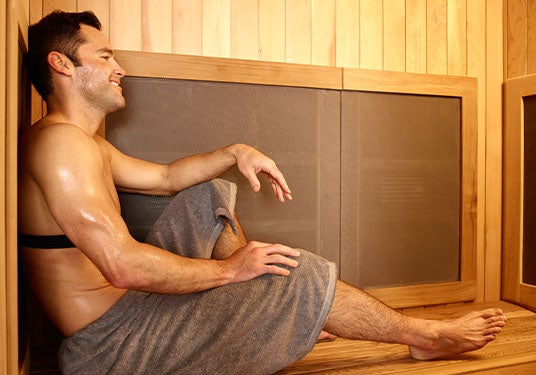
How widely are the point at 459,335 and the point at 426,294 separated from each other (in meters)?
0.74

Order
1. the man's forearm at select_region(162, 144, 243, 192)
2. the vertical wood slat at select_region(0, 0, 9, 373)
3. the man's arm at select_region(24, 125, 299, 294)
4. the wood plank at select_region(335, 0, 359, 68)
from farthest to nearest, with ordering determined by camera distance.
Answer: the wood plank at select_region(335, 0, 359, 68) < the man's forearm at select_region(162, 144, 243, 192) < the man's arm at select_region(24, 125, 299, 294) < the vertical wood slat at select_region(0, 0, 9, 373)

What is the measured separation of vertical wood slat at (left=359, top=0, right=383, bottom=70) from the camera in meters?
2.35

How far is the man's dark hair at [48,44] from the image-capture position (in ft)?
5.10

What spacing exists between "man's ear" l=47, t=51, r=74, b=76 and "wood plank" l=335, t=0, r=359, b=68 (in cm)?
111

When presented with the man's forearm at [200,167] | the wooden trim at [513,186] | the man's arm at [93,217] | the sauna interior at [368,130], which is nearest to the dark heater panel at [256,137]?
the sauna interior at [368,130]

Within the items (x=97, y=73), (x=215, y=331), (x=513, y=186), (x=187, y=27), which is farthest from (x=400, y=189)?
(x=97, y=73)

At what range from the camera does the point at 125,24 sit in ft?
6.55

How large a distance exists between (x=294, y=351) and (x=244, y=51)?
1.17 m

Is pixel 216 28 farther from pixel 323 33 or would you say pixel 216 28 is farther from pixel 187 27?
pixel 323 33

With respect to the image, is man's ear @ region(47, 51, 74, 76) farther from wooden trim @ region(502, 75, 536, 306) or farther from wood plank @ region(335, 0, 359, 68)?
wooden trim @ region(502, 75, 536, 306)

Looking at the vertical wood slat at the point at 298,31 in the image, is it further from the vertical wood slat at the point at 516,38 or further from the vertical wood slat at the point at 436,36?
the vertical wood slat at the point at 516,38

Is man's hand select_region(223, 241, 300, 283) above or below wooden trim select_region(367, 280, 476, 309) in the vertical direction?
above

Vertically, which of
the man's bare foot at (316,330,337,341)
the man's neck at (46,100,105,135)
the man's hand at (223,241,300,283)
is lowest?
the man's bare foot at (316,330,337,341)

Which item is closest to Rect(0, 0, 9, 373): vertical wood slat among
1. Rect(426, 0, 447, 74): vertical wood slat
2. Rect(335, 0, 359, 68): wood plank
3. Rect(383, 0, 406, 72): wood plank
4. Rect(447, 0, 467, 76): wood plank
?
Rect(335, 0, 359, 68): wood plank
